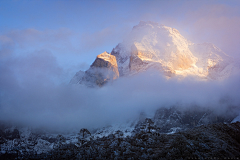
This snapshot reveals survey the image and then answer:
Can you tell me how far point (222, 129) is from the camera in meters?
44.7

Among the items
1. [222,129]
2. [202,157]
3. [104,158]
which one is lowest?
[104,158]

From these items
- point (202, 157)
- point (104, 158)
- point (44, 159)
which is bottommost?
point (44, 159)

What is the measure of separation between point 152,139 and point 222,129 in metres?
18.5

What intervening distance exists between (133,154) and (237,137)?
2444 cm

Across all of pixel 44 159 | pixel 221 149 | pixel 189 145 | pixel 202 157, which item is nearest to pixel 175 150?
pixel 189 145

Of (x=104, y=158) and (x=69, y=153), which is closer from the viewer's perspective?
(x=104, y=158)

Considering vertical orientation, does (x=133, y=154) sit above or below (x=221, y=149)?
below

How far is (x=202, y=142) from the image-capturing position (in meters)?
34.3

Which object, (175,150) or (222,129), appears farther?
(222,129)

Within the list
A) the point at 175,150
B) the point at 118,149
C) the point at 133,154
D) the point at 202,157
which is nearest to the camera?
the point at 202,157

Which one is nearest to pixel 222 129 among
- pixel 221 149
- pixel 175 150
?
pixel 221 149

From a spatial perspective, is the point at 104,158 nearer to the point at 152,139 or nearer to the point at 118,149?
the point at 118,149

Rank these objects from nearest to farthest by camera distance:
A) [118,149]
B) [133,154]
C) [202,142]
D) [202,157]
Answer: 1. [202,157]
2. [202,142]
3. [133,154]
4. [118,149]

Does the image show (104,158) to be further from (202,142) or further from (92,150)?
(202,142)
